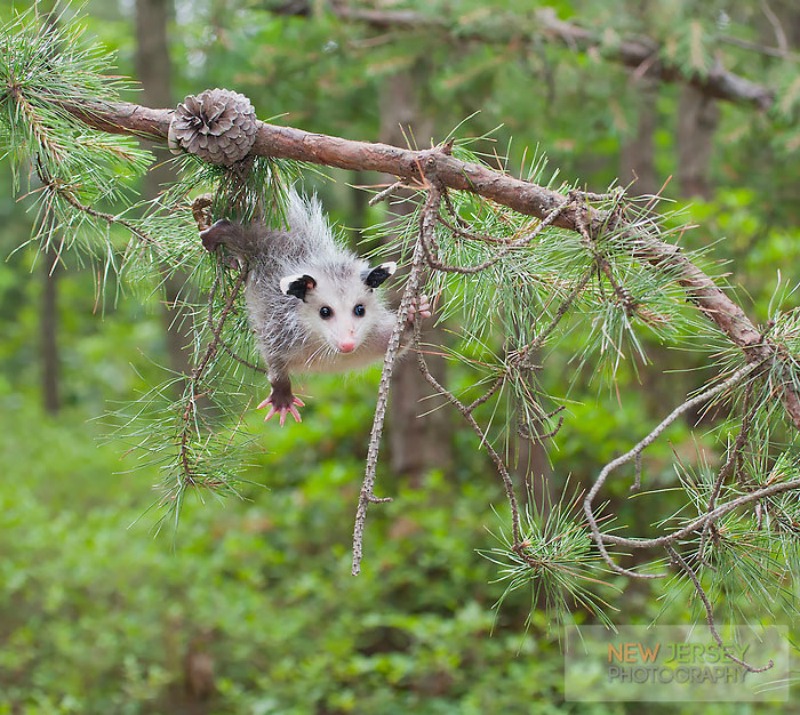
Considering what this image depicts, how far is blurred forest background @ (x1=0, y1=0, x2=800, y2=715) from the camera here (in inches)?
165

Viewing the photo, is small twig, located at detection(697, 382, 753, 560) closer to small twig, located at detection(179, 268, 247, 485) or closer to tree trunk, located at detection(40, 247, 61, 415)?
small twig, located at detection(179, 268, 247, 485)

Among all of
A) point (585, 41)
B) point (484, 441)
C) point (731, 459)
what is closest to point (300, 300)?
point (484, 441)

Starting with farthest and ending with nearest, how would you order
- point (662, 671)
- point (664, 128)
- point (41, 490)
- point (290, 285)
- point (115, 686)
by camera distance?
1. point (664, 128)
2. point (41, 490)
3. point (115, 686)
4. point (662, 671)
5. point (290, 285)

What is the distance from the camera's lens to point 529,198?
155cm

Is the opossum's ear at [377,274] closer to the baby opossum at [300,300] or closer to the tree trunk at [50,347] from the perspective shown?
the baby opossum at [300,300]

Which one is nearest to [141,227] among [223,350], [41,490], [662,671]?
[223,350]

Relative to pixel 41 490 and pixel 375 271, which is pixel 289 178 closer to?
pixel 375 271

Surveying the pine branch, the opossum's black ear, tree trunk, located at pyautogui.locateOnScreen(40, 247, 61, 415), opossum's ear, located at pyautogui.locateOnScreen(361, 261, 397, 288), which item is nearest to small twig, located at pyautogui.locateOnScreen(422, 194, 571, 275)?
opossum's ear, located at pyautogui.locateOnScreen(361, 261, 397, 288)

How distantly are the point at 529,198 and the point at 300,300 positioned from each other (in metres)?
0.61

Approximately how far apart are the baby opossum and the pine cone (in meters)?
0.23

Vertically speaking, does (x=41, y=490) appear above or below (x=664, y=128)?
below

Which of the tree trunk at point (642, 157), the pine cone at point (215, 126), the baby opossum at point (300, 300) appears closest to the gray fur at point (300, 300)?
the baby opossum at point (300, 300)

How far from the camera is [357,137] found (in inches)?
227

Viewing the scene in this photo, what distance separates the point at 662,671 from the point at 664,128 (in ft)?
22.2
